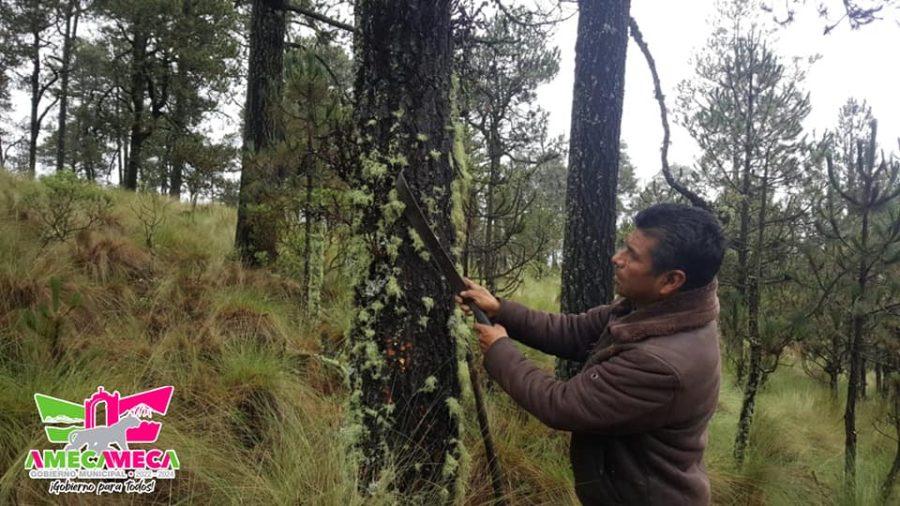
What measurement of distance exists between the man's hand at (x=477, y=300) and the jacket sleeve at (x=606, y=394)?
34 centimetres

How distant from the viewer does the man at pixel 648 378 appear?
Answer: 5.13 feet

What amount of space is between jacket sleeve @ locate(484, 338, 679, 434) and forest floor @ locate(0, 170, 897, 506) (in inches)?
28.9

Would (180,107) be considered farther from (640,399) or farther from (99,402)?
(640,399)

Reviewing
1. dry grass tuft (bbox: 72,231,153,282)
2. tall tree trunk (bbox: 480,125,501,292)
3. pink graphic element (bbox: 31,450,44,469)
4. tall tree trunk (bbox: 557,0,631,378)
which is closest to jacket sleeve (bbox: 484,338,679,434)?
pink graphic element (bbox: 31,450,44,469)

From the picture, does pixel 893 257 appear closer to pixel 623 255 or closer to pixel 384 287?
pixel 623 255

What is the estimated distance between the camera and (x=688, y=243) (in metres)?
1.69

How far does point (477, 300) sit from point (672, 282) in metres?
0.71

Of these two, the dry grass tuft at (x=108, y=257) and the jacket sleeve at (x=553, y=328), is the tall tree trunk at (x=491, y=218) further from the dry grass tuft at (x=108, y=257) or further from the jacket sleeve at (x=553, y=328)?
the dry grass tuft at (x=108, y=257)

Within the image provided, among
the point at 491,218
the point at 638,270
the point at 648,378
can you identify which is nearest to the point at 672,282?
the point at 638,270

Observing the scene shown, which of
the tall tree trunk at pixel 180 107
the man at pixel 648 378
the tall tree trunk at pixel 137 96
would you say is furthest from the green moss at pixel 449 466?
the tall tree trunk at pixel 137 96

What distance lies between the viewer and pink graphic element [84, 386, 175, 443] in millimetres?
2209

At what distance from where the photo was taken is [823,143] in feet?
29.7

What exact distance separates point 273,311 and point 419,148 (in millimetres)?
3343

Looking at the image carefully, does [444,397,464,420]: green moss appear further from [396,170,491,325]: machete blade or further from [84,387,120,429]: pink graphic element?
[84,387,120,429]: pink graphic element
